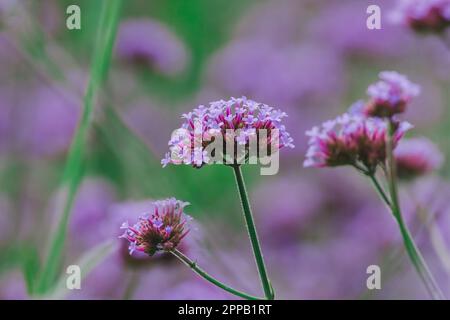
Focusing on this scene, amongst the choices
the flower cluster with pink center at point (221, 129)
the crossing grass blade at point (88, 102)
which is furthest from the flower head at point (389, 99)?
the crossing grass blade at point (88, 102)

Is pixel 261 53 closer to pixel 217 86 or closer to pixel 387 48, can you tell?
pixel 217 86

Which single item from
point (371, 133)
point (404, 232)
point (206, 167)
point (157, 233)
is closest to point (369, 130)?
point (371, 133)

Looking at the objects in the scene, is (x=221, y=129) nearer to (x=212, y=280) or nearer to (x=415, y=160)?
(x=212, y=280)

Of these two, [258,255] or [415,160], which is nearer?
[258,255]

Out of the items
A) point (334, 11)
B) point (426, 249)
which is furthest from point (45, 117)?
point (426, 249)

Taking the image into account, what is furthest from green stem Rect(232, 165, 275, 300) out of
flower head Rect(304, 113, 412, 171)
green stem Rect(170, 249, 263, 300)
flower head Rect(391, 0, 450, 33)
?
flower head Rect(391, 0, 450, 33)

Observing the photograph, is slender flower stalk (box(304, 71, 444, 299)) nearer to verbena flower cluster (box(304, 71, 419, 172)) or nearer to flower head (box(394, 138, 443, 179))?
verbena flower cluster (box(304, 71, 419, 172))
